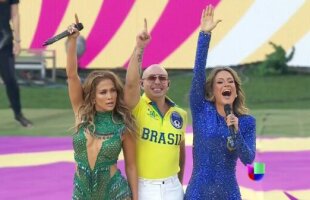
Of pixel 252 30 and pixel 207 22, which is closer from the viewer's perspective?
pixel 207 22

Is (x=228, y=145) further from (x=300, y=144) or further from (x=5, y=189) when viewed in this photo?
(x=300, y=144)

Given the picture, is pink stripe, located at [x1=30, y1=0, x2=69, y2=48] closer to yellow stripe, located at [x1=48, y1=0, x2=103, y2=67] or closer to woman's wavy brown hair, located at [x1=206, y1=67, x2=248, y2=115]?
yellow stripe, located at [x1=48, y1=0, x2=103, y2=67]

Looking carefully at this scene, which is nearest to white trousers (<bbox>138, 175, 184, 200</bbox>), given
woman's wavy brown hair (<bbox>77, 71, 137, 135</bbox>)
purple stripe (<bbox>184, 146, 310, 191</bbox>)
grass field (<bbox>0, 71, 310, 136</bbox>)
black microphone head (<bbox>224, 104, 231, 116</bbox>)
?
woman's wavy brown hair (<bbox>77, 71, 137, 135</bbox>)

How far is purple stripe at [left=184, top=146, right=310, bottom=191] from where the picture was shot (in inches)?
221

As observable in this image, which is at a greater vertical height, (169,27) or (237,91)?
(169,27)

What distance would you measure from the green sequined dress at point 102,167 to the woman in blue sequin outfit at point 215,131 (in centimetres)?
36

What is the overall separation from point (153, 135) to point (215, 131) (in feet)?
0.96

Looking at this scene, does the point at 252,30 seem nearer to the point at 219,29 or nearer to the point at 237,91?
the point at 219,29

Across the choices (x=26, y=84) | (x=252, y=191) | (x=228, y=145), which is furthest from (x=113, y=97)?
(x=26, y=84)

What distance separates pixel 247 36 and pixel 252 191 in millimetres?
7282

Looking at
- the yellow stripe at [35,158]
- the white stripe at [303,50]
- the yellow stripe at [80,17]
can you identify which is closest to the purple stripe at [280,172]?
the yellow stripe at [35,158]

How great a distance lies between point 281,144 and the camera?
283 inches

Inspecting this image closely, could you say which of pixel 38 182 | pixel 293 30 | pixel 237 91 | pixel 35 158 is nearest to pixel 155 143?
pixel 237 91

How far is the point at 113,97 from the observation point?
346 cm
